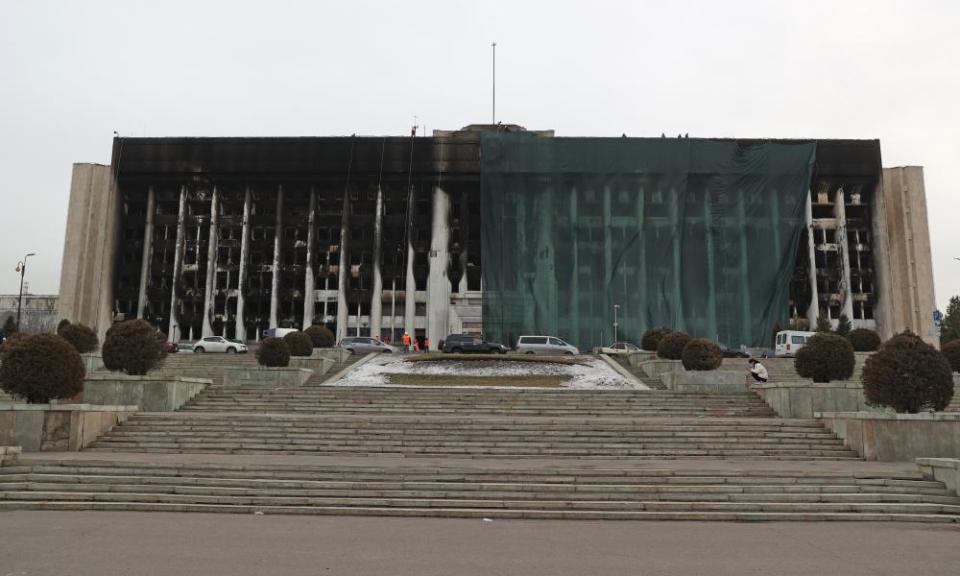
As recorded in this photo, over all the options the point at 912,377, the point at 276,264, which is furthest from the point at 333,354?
the point at 276,264

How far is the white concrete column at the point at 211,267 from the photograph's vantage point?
5953cm

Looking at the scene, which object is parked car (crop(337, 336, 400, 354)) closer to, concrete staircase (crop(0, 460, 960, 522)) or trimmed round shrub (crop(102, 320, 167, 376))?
trimmed round shrub (crop(102, 320, 167, 376))

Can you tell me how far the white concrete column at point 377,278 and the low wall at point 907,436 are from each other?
4802 centimetres

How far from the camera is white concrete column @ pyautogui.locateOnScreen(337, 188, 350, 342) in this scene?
2357 inches

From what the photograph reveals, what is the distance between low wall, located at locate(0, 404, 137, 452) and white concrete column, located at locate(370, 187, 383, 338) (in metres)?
44.7

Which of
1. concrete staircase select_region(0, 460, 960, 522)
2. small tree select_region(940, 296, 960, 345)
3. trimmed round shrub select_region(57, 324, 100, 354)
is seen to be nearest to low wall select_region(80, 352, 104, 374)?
trimmed round shrub select_region(57, 324, 100, 354)

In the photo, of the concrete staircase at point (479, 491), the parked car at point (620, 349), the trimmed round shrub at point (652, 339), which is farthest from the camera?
the parked car at point (620, 349)

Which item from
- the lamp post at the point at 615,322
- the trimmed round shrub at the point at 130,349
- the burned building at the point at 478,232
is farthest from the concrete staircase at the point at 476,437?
the burned building at the point at 478,232

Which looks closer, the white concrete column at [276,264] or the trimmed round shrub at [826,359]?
the trimmed round shrub at [826,359]

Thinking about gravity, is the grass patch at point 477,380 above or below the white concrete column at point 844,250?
below

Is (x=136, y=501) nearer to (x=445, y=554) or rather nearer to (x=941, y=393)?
(x=445, y=554)

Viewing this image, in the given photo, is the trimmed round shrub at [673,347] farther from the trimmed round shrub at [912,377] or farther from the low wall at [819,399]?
the trimmed round shrub at [912,377]

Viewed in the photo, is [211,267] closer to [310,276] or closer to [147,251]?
[147,251]

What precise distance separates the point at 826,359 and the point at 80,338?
2781cm
